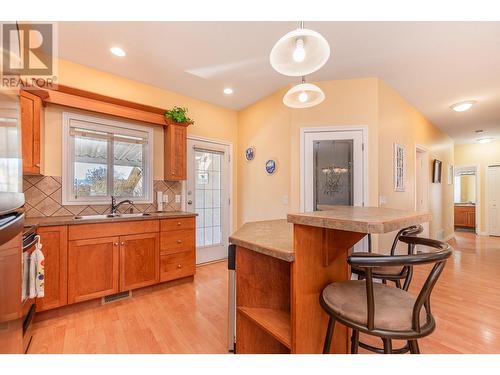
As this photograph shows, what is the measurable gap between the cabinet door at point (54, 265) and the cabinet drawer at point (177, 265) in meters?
0.89

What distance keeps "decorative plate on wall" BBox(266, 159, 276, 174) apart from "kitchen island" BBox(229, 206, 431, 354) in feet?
6.70

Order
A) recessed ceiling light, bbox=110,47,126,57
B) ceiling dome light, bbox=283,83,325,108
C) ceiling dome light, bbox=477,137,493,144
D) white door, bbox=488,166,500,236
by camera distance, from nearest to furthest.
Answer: ceiling dome light, bbox=283,83,325,108 → recessed ceiling light, bbox=110,47,126,57 → ceiling dome light, bbox=477,137,493,144 → white door, bbox=488,166,500,236

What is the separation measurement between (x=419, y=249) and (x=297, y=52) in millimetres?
4743

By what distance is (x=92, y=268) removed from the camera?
2.19 m

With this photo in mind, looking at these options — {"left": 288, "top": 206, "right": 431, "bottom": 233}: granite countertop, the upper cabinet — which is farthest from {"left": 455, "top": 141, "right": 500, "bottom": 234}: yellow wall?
the upper cabinet

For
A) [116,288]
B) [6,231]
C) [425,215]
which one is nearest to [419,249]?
[425,215]

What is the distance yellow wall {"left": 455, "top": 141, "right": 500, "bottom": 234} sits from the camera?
6.06 metres

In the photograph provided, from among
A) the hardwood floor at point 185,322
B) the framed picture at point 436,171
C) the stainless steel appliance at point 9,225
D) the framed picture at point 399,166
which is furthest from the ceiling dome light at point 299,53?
the framed picture at point 436,171

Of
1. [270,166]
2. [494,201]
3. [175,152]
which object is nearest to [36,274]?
[175,152]

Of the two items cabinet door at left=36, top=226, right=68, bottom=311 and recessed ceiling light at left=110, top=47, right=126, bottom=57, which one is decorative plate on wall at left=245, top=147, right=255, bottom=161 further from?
cabinet door at left=36, top=226, right=68, bottom=311

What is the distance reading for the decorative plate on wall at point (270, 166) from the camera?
342 centimetres

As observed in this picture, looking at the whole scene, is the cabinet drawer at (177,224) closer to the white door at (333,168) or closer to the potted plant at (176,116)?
the potted plant at (176,116)
